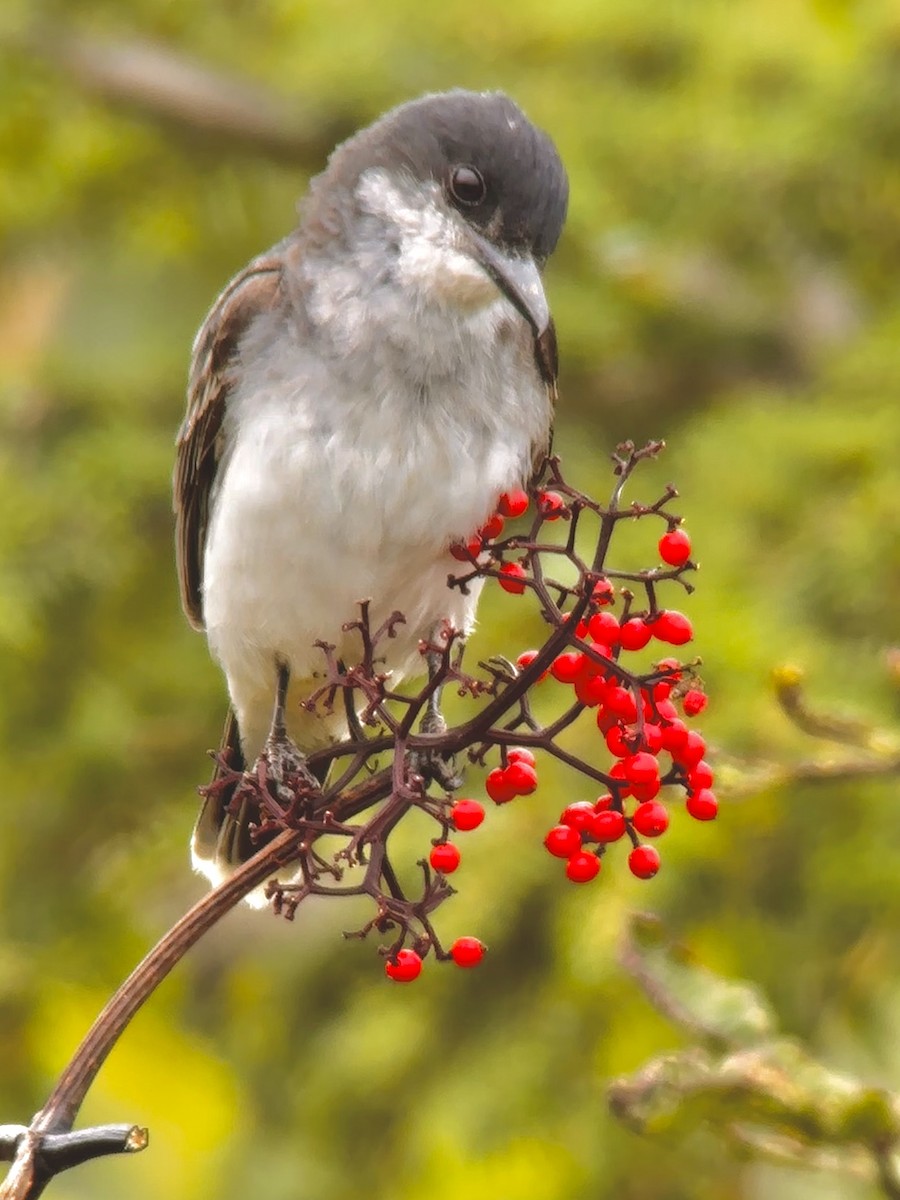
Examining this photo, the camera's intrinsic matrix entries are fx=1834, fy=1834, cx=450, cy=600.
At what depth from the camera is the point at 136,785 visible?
13.2ft

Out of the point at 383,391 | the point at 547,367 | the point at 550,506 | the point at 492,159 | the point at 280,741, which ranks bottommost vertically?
the point at 550,506

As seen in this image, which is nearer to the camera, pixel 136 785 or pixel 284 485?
pixel 284 485

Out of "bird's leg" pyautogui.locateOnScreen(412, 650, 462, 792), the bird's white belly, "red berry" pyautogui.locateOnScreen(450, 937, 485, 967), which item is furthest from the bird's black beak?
"red berry" pyautogui.locateOnScreen(450, 937, 485, 967)

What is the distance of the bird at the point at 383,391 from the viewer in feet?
9.11

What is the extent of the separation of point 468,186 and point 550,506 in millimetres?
1238

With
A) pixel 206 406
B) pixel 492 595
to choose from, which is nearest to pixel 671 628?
pixel 206 406

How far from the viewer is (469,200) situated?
9.55ft

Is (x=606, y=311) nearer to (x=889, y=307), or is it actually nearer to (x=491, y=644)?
(x=889, y=307)

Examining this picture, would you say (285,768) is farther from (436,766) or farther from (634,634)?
(634,634)

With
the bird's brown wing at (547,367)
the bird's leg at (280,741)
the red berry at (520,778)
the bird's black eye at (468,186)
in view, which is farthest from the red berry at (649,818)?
the bird's black eye at (468,186)

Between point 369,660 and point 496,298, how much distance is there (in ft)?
3.86

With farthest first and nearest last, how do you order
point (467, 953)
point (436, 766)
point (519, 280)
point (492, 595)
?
point (492, 595) < point (519, 280) < point (436, 766) < point (467, 953)

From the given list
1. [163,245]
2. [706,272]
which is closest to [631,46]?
[706,272]

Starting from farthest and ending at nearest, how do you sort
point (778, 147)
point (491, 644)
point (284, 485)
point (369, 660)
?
point (778, 147)
point (491, 644)
point (284, 485)
point (369, 660)
